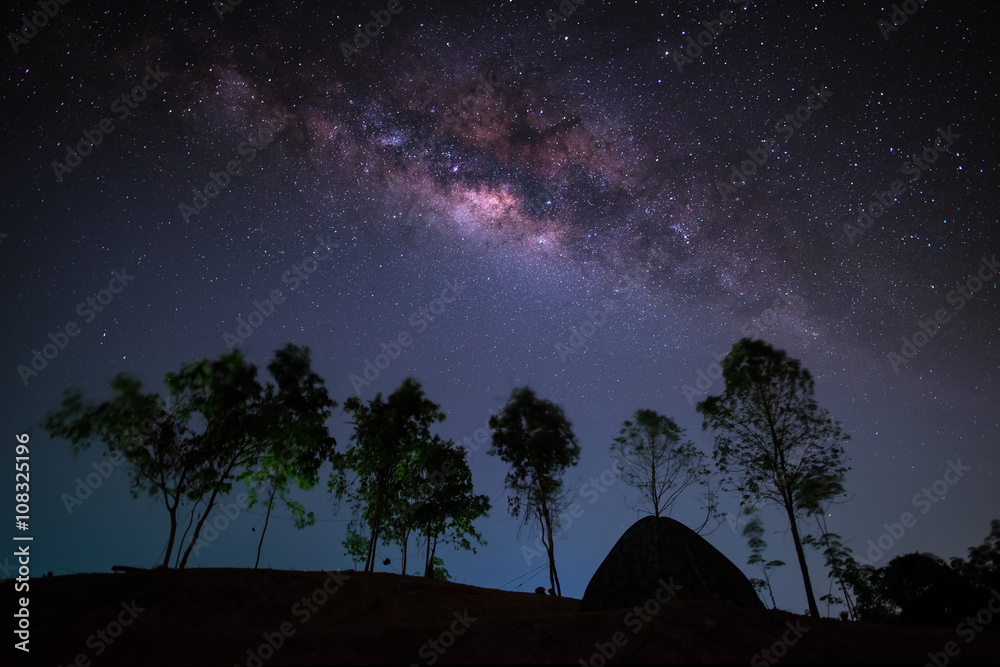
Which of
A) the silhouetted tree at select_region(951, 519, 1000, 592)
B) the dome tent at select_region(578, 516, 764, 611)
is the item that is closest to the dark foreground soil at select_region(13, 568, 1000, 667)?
the dome tent at select_region(578, 516, 764, 611)

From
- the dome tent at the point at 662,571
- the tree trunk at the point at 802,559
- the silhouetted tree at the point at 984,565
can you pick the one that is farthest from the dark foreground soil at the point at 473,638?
the silhouetted tree at the point at 984,565

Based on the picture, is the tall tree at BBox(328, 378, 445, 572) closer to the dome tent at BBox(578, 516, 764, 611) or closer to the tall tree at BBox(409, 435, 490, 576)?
the tall tree at BBox(409, 435, 490, 576)

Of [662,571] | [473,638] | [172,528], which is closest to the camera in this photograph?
[473,638]

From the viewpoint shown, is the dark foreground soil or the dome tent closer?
the dark foreground soil

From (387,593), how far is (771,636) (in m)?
9.96

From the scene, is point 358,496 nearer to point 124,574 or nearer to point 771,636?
point 124,574

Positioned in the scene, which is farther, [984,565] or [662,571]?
[984,565]

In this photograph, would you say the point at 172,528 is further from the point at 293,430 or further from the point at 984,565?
the point at 984,565

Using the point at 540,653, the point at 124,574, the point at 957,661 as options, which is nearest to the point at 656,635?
the point at 540,653

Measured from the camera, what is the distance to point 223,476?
68.7 ft

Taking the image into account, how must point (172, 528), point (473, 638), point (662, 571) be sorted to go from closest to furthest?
point (473, 638)
point (662, 571)
point (172, 528)

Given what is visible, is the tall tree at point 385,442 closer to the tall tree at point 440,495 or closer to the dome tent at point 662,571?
the tall tree at point 440,495

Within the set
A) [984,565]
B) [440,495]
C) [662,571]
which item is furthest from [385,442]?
[984,565]

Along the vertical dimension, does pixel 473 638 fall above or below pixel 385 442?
below
